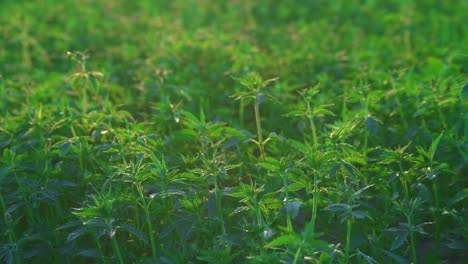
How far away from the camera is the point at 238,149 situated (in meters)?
3.15

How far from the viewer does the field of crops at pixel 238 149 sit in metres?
2.41

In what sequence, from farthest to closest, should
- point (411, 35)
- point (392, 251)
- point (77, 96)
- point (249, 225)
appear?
point (411, 35), point (77, 96), point (392, 251), point (249, 225)

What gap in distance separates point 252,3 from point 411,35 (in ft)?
6.60

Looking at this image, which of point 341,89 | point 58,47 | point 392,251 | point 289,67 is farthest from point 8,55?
point 392,251

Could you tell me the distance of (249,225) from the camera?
2346mm

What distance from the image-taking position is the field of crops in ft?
7.92

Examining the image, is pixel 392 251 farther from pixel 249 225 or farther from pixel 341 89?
pixel 341 89

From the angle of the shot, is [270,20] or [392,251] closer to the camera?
[392,251]

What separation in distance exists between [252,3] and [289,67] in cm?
242

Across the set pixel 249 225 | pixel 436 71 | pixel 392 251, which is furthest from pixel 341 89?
pixel 249 225

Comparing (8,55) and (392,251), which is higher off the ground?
(8,55)

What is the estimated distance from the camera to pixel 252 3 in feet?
21.4

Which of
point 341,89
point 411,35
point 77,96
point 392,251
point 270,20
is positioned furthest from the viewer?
point 270,20

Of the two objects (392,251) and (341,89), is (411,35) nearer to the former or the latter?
(341,89)
